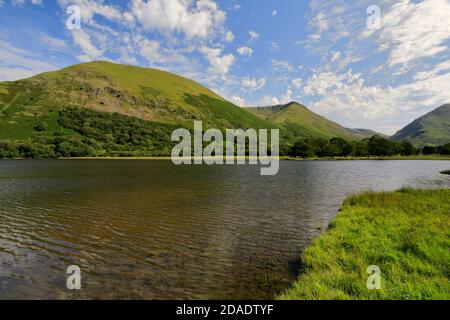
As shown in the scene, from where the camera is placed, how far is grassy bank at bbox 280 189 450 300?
11.3 metres

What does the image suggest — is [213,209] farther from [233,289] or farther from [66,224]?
[233,289]

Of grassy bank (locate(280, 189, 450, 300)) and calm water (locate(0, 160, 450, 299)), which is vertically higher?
grassy bank (locate(280, 189, 450, 300))

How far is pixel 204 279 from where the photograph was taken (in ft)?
48.9

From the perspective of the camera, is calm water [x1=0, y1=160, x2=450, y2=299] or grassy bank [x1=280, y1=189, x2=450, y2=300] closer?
grassy bank [x1=280, y1=189, x2=450, y2=300]

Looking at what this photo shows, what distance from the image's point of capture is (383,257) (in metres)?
14.9

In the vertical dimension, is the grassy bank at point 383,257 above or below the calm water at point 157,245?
above

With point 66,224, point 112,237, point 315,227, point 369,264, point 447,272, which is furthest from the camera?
point 66,224

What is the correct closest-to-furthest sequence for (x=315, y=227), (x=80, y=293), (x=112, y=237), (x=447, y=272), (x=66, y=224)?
1. (x=447, y=272)
2. (x=80, y=293)
3. (x=112, y=237)
4. (x=315, y=227)
5. (x=66, y=224)

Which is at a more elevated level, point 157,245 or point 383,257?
point 383,257

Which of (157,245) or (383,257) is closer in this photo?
(383,257)

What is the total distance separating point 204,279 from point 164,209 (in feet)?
64.9

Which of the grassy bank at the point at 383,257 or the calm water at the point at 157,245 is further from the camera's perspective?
the calm water at the point at 157,245

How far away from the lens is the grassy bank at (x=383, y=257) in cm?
1129
